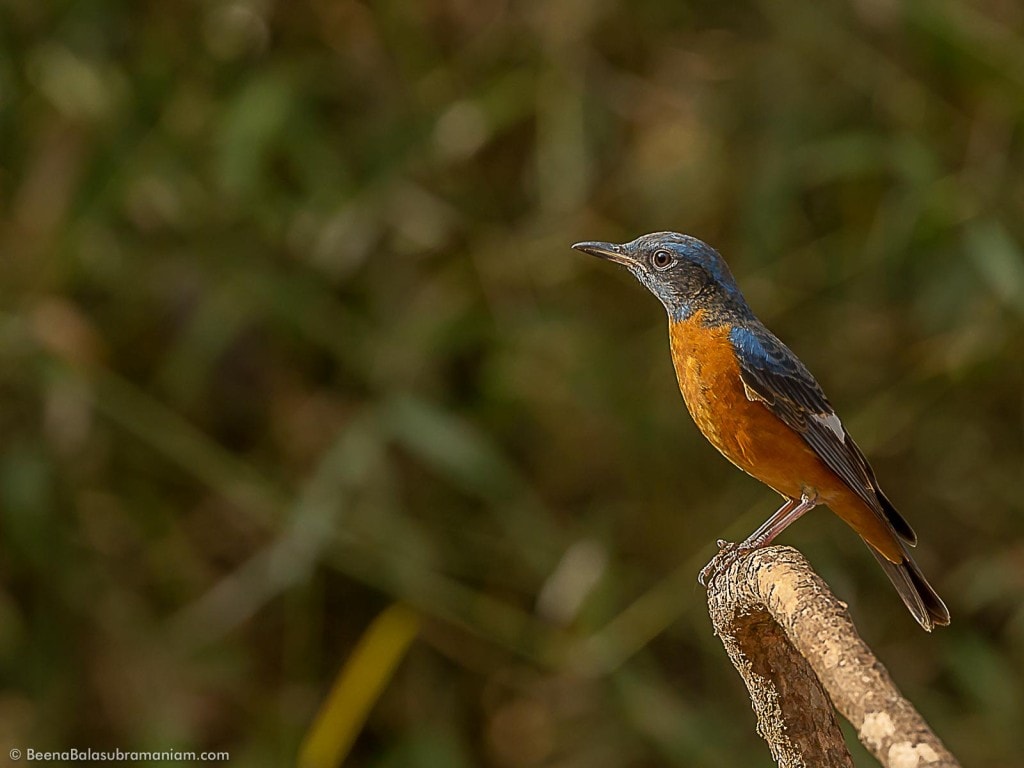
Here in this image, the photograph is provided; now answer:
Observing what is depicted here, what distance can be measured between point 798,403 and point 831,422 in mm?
83

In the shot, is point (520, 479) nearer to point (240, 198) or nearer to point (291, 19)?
point (240, 198)

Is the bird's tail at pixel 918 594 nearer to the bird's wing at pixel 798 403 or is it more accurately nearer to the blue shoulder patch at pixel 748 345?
the bird's wing at pixel 798 403

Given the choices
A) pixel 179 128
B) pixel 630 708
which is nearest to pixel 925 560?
pixel 630 708

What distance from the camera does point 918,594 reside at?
249 centimetres

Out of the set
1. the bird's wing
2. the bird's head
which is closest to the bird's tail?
the bird's wing

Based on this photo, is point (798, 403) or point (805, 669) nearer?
point (805, 669)

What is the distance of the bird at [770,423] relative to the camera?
8.28ft

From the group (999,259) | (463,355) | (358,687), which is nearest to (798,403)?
(999,259)

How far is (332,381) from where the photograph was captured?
193 inches

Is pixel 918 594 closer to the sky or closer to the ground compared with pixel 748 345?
closer to the ground

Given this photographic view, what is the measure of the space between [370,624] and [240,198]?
5.16 ft

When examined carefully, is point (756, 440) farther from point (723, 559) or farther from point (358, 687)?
point (358, 687)

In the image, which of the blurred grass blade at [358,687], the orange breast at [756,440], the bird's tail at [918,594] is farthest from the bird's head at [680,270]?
the blurred grass blade at [358,687]

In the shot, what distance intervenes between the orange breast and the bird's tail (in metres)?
0.04
